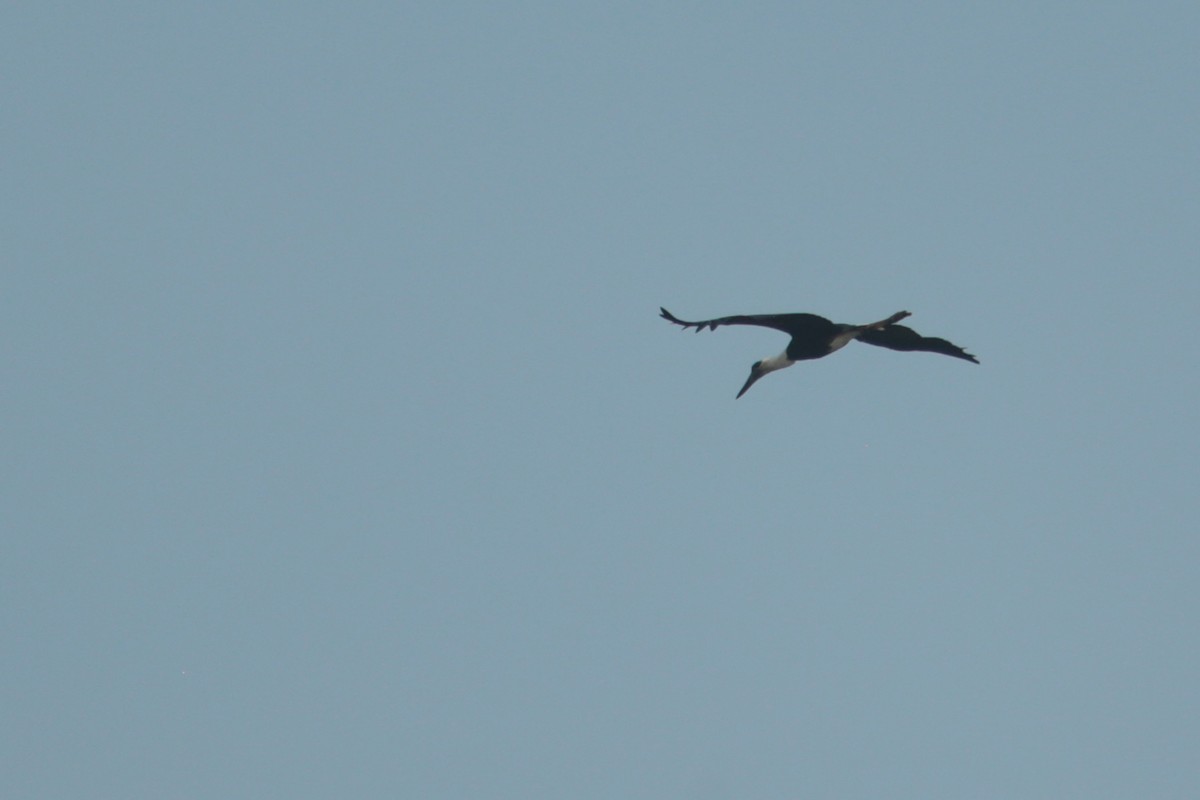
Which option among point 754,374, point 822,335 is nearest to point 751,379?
point 754,374

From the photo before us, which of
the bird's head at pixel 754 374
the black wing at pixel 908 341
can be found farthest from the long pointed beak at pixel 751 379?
the black wing at pixel 908 341

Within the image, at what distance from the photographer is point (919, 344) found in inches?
1341

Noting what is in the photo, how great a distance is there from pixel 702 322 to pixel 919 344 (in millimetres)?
4822

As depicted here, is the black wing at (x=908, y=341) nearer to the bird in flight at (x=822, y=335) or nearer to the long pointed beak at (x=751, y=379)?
the bird in flight at (x=822, y=335)

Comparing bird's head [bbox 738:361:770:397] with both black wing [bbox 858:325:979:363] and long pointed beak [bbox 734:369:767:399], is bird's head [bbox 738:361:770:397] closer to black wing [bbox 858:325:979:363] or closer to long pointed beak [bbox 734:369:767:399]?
long pointed beak [bbox 734:369:767:399]

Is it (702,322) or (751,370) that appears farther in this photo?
(751,370)

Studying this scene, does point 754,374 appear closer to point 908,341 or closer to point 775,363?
point 775,363

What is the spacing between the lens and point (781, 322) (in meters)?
32.7

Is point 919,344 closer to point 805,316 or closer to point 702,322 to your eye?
point 805,316

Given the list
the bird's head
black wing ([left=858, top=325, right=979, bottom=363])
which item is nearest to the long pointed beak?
the bird's head

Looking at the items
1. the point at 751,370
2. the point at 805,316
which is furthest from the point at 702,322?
the point at 751,370

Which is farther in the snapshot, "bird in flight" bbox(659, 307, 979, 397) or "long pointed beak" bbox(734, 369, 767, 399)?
"long pointed beak" bbox(734, 369, 767, 399)

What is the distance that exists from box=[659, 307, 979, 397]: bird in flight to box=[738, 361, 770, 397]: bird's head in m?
0.19

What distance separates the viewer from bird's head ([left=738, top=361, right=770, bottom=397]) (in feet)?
116
